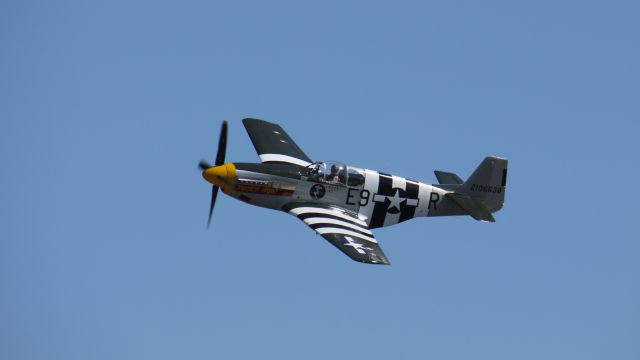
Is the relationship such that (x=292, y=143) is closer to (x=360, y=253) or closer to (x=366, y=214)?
(x=366, y=214)

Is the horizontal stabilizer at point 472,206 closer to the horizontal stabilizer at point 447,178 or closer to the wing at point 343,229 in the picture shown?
the horizontal stabilizer at point 447,178

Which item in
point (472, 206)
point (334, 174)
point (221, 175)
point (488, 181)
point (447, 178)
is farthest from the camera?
point (447, 178)

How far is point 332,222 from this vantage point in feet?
104

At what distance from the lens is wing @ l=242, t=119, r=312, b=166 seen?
35.6 m

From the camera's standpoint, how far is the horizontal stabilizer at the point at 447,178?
36.3 metres

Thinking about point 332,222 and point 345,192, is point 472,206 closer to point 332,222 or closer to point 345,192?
point 345,192

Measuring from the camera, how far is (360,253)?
2952 centimetres

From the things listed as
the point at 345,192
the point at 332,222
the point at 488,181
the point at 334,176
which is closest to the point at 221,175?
the point at 334,176

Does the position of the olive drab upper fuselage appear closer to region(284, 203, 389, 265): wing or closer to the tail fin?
region(284, 203, 389, 265): wing

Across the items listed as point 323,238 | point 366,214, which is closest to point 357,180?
point 366,214

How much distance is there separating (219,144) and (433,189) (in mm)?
6826

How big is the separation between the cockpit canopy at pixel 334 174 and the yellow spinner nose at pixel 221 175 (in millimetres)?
2279

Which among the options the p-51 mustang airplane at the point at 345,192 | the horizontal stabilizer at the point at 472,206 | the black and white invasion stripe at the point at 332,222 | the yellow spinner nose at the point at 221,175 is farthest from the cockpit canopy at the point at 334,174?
the horizontal stabilizer at the point at 472,206

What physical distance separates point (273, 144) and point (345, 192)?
4078 millimetres
